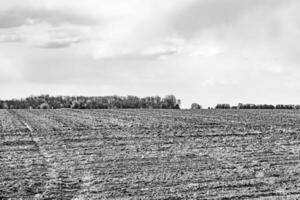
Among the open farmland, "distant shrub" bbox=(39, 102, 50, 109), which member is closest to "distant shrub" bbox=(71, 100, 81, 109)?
"distant shrub" bbox=(39, 102, 50, 109)

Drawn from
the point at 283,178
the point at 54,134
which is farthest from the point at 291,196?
the point at 54,134

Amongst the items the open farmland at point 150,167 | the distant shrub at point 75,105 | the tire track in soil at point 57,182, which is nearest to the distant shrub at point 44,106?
the distant shrub at point 75,105

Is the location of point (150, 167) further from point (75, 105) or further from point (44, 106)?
point (44, 106)

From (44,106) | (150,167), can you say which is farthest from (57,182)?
(44,106)

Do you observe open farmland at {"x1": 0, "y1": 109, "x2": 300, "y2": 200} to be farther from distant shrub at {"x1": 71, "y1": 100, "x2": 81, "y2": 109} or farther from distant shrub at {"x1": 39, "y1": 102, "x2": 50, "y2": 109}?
distant shrub at {"x1": 39, "y1": 102, "x2": 50, "y2": 109}

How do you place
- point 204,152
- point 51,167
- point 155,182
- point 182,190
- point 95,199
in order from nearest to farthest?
point 95,199
point 182,190
point 155,182
point 51,167
point 204,152

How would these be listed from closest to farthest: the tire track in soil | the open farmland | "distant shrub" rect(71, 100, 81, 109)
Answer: the tire track in soil
the open farmland
"distant shrub" rect(71, 100, 81, 109)

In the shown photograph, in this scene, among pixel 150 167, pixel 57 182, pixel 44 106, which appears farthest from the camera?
pixel 44 106

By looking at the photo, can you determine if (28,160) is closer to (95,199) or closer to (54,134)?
(95,199)

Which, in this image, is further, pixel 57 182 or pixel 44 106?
pixel 44 106

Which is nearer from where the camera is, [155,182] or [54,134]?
[155,182]

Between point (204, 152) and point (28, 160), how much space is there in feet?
20.4

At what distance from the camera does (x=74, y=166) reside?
574 inches

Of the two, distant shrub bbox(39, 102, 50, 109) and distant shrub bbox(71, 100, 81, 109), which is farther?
distant shrub bbox(39, 102, 50, 109)
